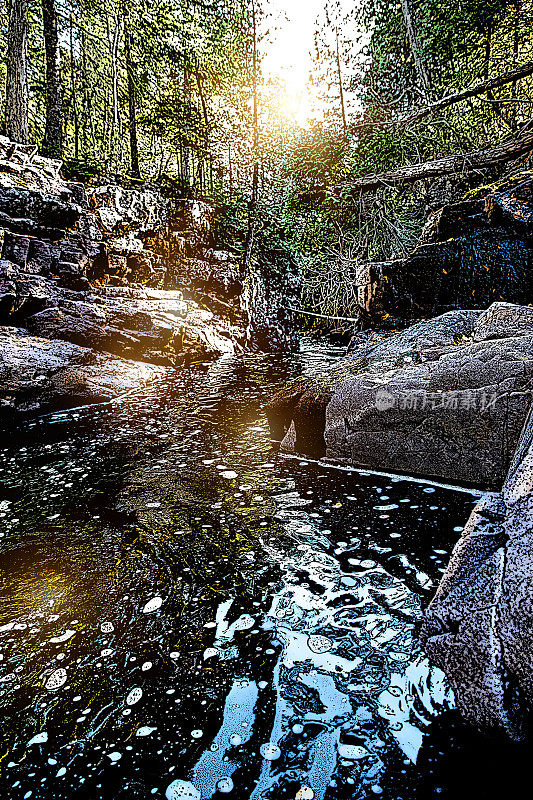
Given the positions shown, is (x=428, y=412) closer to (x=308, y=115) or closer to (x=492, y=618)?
(x=492, y=618)

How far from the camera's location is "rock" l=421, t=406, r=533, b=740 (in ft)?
5.76

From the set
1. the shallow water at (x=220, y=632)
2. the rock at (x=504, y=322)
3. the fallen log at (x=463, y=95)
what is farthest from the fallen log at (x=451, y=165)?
the shallow water at (x=220, y=632)

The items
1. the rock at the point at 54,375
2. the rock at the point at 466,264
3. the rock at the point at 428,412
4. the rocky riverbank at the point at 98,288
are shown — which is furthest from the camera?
the rocky riverbank at the point at 98,288

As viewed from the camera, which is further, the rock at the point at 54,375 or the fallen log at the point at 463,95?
the fallen log at the point at 463,95

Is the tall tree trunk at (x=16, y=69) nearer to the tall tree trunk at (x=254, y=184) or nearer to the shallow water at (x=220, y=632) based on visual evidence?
the tall tree trunk at (x=254, y=184)

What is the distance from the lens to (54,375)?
8.43m

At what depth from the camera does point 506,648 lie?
1.77 metres

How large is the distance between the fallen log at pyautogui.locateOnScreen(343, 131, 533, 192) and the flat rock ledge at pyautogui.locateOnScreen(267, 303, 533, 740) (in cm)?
647

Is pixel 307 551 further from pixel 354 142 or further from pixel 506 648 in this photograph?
pixel 354 142

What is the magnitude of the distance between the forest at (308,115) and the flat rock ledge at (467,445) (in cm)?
1012

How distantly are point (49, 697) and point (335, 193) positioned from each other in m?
17.7

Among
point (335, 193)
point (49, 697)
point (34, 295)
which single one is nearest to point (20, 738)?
point (49, 697)

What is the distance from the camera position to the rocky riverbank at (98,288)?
8765mm

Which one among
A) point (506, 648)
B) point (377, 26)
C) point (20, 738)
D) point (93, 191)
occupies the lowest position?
point (20, 738)
